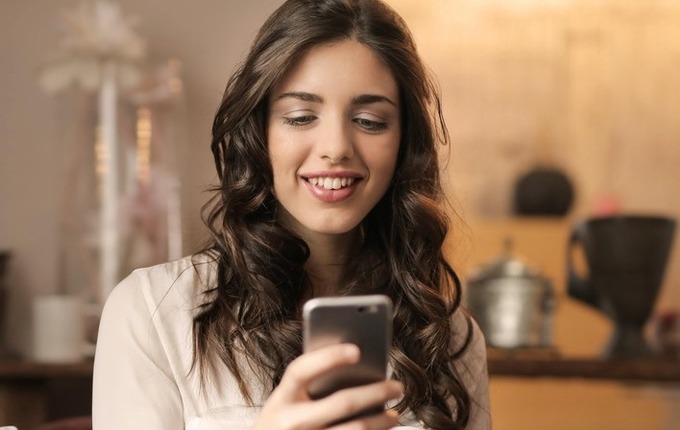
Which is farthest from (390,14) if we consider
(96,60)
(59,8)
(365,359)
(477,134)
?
(477,134)

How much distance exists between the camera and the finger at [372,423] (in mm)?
1110

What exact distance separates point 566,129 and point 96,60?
5.08 feet

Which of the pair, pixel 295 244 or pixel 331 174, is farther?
pixel 295 244

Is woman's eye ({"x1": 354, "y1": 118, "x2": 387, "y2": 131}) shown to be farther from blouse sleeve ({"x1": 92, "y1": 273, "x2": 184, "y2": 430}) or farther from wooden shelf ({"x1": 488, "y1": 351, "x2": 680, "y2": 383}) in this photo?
wooden shelf ({"x1": 488, "y1": 351, "x2": 680, "y2": 383})

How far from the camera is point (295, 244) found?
1.61 metres

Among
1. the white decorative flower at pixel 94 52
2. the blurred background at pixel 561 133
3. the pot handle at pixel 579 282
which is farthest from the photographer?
the blurred background at pixel 561 133

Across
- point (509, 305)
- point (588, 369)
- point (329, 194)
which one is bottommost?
point (588, 369)

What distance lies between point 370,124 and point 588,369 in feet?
5.72

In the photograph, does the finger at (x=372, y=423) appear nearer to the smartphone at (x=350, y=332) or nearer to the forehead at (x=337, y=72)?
the smartphone at (x=350, y=332)

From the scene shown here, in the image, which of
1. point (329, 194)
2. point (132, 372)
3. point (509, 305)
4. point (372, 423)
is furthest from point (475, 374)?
point (509, 305)

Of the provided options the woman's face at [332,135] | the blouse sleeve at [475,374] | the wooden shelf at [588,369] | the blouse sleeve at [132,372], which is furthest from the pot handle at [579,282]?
the blouse sleeve at [132,372]

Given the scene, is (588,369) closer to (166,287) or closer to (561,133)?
(561,133)

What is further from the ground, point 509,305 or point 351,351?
point 351,351

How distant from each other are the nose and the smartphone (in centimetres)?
37
